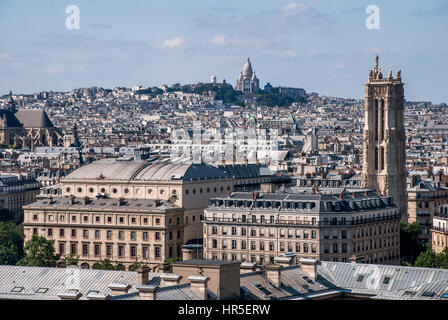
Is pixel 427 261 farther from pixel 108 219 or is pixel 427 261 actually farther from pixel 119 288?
pixel 119 288

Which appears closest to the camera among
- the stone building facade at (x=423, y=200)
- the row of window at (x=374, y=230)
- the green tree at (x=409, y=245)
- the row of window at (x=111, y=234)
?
the row of window at (x=374, y=230)

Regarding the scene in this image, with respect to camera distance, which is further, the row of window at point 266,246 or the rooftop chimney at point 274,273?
the row of window at point 266,246

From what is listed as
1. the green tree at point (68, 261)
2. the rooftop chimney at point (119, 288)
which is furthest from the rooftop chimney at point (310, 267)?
the green tree at point (68, 261)

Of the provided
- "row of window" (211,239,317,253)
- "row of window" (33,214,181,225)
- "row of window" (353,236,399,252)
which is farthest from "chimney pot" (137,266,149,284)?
"row of window" (33,214,181,225)

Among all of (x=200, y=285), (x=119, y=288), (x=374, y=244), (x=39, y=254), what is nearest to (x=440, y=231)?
(x=374, y=244)

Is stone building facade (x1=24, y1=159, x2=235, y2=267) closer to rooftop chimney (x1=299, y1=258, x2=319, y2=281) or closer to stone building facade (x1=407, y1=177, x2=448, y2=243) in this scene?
stone building facade (x1=407, y1=177, x2=448, y2=243)

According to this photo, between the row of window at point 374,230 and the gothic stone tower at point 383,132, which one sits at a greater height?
→ the gothic stone tower at point 383,132

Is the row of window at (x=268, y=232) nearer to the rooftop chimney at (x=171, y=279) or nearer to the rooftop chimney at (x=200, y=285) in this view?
the rooftop chimney at (x=171, y=279)
